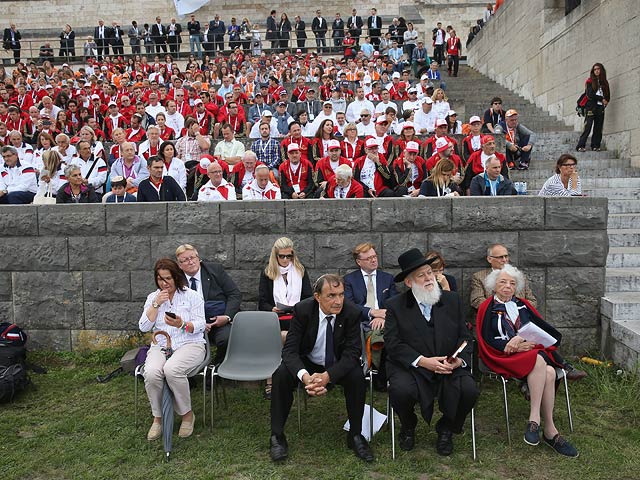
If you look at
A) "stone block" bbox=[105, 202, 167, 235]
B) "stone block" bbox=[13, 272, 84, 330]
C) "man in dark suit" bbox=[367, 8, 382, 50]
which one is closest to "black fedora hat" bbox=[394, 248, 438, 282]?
"stone block" bbox=[105, 202, 167, 235]

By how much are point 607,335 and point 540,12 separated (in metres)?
11.1

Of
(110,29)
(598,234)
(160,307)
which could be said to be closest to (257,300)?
(160,307)

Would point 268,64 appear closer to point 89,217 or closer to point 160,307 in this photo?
point 89,217

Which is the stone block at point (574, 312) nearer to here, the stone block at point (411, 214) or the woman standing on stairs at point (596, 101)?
the stone block at point (411, 214)

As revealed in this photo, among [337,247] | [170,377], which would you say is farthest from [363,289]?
[170,377]

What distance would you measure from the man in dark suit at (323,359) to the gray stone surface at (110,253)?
242 centimetres

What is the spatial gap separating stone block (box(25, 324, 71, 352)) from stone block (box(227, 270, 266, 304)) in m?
2.02

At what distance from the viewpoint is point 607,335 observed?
578cm

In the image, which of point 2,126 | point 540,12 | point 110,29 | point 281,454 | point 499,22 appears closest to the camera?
point 281,454

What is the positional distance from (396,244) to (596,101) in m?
6.48

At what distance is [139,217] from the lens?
629 cm

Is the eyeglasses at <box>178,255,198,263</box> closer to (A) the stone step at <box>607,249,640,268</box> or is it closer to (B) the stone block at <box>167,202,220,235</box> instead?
(B) the stone block at <box>167,202,220,235</box>

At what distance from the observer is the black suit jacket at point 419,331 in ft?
14.9

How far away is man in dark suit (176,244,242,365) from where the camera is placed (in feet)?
18.3
